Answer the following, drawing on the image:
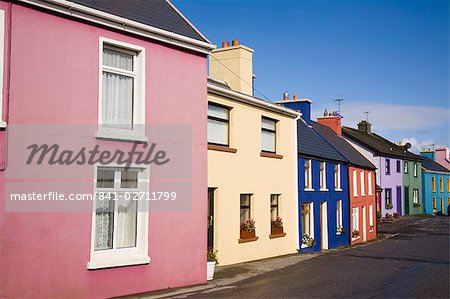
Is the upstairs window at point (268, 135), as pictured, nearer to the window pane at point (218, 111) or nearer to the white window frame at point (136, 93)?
the window pane at point (218, 111)

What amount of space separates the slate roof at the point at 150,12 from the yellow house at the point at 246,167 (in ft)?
9.07

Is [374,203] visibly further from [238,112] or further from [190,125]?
[190,125]

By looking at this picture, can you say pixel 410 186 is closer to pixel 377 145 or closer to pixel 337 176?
pixel 377 145

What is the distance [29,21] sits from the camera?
9.27 meters

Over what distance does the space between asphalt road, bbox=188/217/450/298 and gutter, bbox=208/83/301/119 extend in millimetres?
5969

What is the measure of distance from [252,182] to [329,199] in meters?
8.37

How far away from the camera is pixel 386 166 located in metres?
50.1

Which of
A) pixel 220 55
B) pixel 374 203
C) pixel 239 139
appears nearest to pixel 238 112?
pixel 239 139

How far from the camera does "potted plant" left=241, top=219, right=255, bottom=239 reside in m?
17.0

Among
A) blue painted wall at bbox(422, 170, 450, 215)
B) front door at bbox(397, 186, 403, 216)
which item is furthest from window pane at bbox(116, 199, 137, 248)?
blue painted wall at bbox(422, 170, 450, 215)

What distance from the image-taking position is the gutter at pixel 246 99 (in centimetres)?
1552

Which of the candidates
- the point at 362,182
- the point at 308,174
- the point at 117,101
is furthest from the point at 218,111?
the point at 362,182

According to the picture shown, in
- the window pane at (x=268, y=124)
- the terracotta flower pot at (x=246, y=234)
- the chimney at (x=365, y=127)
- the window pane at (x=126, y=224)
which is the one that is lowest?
the terracotta flower pot at (x=246, y=234)

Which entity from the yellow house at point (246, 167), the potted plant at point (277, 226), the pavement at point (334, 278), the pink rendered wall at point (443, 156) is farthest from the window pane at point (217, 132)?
the pink rendered wall at point (443, 156)
